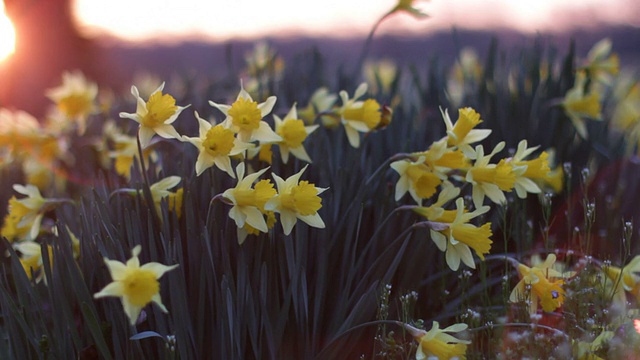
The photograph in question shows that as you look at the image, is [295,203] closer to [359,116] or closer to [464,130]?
[464,130]

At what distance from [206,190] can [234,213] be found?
12.8 inches

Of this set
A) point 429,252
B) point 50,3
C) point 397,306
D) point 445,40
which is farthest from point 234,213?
point 445,40

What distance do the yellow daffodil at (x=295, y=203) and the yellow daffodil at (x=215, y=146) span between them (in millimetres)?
171

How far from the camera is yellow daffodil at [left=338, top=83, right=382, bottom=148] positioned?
7.59 feet

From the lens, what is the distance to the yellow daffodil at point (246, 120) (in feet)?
6.05

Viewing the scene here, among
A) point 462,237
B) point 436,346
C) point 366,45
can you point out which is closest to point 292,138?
point 462,237

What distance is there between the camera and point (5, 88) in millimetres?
6414

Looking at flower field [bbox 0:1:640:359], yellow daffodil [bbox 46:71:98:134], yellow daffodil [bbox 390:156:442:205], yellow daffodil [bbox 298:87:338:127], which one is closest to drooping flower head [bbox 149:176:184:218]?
flower field [bbox 0:1:640:359]

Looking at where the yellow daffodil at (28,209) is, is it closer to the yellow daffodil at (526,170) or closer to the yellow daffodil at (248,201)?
the yellow daffodil at (248,201)

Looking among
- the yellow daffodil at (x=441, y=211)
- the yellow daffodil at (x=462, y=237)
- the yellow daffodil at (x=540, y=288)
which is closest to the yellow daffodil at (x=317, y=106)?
the yellow daffodil at (x=441, y=211)

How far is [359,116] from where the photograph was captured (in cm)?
237

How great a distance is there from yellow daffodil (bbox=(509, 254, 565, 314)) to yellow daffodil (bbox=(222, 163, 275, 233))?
27.4 inches

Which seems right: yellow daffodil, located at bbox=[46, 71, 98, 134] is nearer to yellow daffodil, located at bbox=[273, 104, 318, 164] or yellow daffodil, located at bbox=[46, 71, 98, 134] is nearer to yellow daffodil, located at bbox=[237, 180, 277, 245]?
yellow daffodil, located at bbox=[273, 104, 318, 164]

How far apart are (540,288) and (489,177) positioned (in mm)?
328
